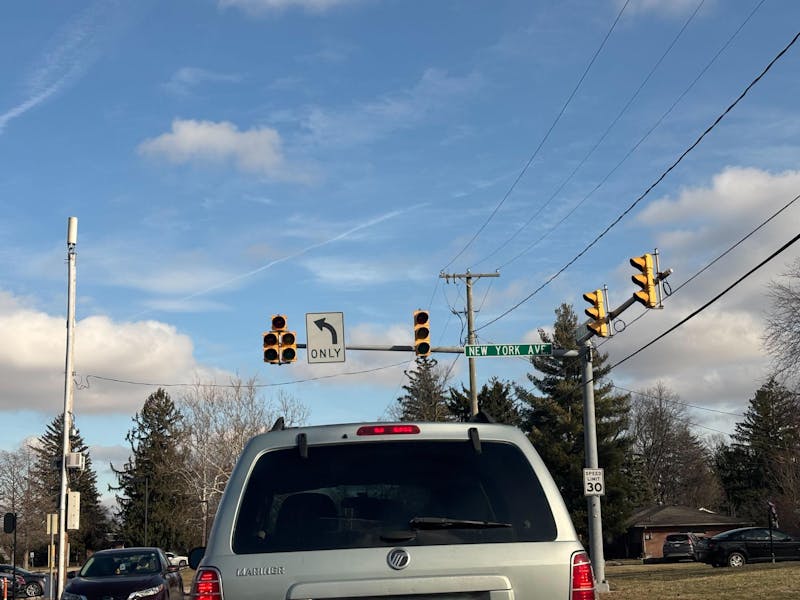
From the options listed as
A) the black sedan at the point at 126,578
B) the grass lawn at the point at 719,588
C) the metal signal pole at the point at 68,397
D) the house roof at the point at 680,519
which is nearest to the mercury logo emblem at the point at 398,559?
the black sedan at the point at 126,578

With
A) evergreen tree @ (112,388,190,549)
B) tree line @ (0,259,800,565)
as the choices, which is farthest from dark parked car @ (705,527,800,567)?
evergreen tree @ (112,388,190,549)

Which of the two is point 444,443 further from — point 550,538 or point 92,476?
point 92,476

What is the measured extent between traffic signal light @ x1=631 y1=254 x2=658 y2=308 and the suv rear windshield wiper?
16208 mm

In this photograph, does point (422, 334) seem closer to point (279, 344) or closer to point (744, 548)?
point (279, 344)

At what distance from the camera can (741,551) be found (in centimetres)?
3888

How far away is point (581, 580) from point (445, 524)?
2.41 ft

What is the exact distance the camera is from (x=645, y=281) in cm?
2070

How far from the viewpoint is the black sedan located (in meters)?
17.9

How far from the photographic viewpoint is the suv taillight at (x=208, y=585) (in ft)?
16.1

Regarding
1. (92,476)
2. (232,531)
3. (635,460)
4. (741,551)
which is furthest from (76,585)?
(92,476)

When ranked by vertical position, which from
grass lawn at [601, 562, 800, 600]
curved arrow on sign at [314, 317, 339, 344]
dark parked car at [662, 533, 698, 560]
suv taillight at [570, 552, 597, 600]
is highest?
curved arrow on sign at [314, 317, 339, 344]

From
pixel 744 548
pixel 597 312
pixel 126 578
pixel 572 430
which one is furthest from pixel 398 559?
pixel 572 430

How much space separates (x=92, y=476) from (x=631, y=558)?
185 ft

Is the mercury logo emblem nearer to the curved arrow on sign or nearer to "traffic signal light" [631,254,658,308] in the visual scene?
"traffic signal light" [631,254,658,308]
